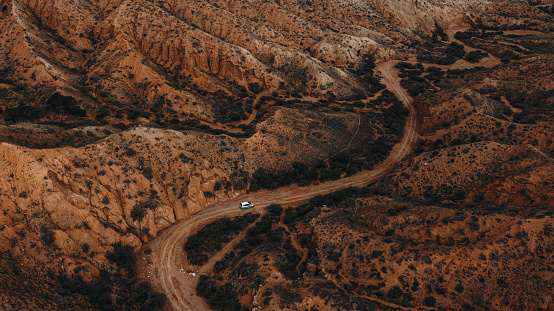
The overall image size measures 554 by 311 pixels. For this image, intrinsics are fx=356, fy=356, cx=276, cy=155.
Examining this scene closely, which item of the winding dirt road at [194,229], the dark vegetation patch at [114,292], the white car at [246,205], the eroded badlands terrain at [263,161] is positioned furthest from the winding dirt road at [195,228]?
the dark vegetation patch at [114,292]

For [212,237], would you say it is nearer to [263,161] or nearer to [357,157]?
[263,161]

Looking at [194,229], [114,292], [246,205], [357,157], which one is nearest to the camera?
[114,292]

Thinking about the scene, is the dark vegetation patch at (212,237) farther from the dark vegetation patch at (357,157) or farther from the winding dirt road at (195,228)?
the dark vegetation patch at (357,157)

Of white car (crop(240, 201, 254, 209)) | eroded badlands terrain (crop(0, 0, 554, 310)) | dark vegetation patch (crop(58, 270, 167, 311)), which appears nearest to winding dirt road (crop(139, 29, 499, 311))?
eroded badlands terrain (crop(0, 0, 554, 310))

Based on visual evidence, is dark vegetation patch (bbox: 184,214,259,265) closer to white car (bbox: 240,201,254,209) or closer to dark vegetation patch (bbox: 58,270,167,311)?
white car (bbox: 240,201,254,209)

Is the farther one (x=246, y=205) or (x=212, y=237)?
(x=246, y=205)

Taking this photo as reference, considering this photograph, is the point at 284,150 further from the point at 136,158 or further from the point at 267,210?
the point at 136,158

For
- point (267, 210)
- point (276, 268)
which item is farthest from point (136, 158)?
point (276, 268)

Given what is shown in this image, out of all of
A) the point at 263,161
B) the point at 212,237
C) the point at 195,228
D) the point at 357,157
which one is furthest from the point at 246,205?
the point at 357,157
